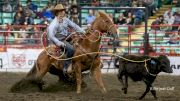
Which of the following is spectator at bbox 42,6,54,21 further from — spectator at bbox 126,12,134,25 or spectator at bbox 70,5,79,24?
spectator at bbox 126,12,134,25

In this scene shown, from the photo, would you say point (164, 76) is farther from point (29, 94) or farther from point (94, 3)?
point (29, 94)

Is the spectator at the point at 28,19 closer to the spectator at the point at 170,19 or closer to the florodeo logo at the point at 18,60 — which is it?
the florodeo logo at the point at 18,60

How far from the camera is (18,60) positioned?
19.0 meters

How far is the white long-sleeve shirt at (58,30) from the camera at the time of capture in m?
12.6

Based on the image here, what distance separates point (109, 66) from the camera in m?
18.8

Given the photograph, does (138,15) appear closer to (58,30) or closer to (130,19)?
(130,19)

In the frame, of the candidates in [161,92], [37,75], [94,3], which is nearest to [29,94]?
[37,75]

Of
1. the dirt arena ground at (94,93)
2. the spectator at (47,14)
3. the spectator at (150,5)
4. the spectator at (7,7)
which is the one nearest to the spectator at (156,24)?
the spectator at (150,5)

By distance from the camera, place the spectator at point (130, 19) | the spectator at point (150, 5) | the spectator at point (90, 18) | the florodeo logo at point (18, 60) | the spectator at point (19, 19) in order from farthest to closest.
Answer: the spectator at point (150, 5) → the spectator at point (19, 19) → the spectator at point (130, 19) → the spectator at point (90, 18) → the florodeo logo at point (18, 60)

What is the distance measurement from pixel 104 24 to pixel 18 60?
23.0 feet

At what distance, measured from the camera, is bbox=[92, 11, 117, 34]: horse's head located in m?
12.4

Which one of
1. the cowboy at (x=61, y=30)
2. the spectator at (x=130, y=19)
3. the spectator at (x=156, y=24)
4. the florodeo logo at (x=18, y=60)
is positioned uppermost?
the cowboy at (x=61, y=30)

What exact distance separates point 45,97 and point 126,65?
1.83 m

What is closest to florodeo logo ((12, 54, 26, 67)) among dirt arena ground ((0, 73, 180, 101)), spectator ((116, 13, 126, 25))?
dirt arena ground ((0, 73, 180, 101))
